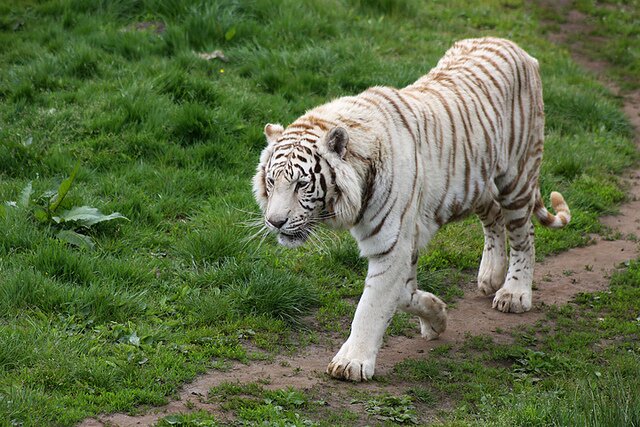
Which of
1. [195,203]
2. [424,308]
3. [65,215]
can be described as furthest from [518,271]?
[65,215]

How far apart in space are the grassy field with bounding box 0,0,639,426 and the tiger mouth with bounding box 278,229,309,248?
2.50 ft

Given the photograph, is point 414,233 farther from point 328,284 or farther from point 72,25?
point 72,25

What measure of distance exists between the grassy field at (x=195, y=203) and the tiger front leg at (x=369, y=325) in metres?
0.32

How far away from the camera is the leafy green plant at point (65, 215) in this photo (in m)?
6.19

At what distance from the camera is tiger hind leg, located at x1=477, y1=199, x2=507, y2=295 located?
6672 millimetres

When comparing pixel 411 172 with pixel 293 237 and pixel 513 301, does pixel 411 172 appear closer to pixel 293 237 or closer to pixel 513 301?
pixel 293 237

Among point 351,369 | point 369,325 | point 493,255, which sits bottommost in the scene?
point 493,255

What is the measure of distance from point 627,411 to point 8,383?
296cm

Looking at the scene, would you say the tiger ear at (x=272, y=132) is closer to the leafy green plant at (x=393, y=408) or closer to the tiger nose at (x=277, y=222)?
the tiger nose at (x=277, y=222)

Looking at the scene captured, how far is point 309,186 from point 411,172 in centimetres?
66

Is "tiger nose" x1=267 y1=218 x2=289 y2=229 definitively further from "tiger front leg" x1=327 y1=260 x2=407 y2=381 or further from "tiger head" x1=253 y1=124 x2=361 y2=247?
"tiger front leg" x1=327 y1=260 x2=407 y2=381

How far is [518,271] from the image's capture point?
6.58 meters

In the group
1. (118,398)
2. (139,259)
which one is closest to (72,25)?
(139,259)

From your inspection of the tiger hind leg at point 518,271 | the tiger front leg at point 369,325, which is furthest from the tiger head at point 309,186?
the tiger hind leg at point 518,271
